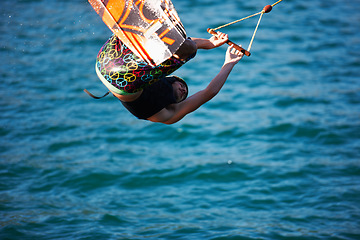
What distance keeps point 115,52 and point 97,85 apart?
8287mm

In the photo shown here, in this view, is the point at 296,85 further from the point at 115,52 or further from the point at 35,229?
the point at 115,52

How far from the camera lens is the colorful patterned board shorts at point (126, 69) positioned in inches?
156

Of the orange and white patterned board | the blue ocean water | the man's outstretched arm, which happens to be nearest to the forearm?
the man's outstretched arm

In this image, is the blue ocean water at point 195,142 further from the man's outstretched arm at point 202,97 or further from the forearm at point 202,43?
the forearm at point 202,43

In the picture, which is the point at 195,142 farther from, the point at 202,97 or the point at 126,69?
the point at 126,69

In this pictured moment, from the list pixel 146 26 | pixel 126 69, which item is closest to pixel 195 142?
pixel 126 69

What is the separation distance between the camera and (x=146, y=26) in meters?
3.80

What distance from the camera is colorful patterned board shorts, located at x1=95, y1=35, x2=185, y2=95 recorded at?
3.95 meters

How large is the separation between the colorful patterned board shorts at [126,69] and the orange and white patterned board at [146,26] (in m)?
0.11

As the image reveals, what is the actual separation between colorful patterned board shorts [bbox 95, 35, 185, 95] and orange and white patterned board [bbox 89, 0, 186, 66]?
11 cm

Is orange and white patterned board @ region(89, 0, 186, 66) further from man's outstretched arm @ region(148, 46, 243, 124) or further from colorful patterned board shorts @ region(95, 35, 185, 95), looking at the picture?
man's outstretched arm @ region(148, 46, 243, 124)

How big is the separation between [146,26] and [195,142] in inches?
267

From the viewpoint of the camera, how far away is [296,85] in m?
12.1

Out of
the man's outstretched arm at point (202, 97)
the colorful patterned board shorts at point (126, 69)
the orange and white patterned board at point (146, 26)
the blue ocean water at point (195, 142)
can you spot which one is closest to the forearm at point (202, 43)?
the man's outstretched arm at point (202, 97)
